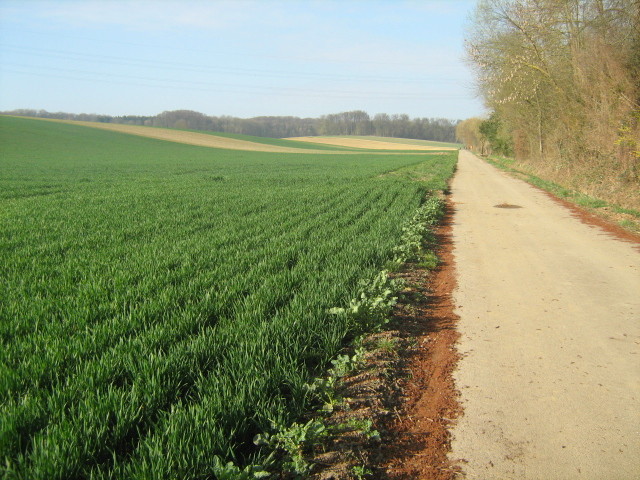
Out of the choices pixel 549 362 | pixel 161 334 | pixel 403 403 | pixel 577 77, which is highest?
pixel 577 77

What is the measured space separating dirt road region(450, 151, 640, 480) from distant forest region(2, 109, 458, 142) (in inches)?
5256

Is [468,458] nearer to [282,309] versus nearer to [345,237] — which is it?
[282,309]

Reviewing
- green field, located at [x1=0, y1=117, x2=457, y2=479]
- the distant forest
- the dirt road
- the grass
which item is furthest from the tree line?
the distant forest

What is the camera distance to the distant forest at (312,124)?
133000 mm

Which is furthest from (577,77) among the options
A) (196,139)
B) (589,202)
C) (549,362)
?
(196,139)

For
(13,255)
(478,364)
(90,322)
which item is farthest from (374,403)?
(13,255)

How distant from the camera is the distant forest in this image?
436 ft

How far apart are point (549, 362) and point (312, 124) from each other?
170537mm

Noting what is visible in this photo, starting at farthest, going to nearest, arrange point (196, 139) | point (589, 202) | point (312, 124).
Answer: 1. point (312, 124)
2. point (196, 139)
3. point (589, 202)

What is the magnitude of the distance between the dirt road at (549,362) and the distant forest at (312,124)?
134 metres

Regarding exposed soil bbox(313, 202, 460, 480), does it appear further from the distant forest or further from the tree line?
the distant forest

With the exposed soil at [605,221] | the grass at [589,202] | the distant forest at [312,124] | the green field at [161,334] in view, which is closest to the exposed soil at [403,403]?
the green field at [161,334]

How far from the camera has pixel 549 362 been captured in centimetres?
446

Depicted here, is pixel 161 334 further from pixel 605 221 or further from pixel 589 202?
pixel 589 202
